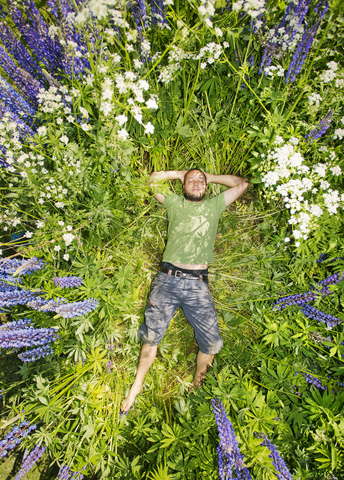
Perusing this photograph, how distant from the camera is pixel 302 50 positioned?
198 cm

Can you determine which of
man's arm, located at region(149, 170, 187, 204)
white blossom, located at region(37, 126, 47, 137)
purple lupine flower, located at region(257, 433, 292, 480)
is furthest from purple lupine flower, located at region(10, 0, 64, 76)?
purple lupine flower, located at region(257, 433, 292, 480)

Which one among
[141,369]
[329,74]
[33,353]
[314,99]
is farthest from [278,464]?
[329,74]

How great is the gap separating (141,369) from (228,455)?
1163 mm

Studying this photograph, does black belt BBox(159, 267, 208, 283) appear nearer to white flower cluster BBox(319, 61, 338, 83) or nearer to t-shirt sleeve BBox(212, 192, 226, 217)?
t-shirt sleeve BBox(212, 192, 226, 217)

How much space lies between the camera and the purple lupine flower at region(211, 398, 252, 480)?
5.64 ft

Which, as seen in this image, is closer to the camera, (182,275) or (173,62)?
(173,62)

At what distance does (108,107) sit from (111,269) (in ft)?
5.69

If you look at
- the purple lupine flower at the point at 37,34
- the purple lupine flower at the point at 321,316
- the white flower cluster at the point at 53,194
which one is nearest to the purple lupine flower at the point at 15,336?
the white flower cluster at the point at 53,194

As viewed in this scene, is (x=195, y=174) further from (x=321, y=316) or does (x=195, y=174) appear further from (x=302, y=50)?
(x=321, y=316)

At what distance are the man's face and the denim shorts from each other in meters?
0.93

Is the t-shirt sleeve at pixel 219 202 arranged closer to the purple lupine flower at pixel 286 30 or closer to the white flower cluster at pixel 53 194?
the purple lupine flower at pixel 286 30

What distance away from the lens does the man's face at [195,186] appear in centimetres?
257

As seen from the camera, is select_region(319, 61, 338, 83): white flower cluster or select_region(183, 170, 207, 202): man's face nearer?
select_region(319, 61, 338, 83): white flower cluster

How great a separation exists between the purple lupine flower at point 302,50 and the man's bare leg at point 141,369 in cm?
310
